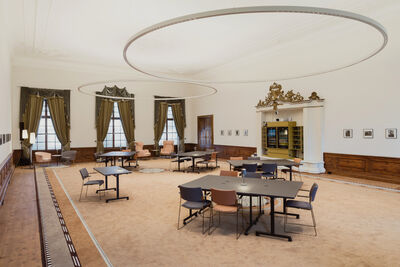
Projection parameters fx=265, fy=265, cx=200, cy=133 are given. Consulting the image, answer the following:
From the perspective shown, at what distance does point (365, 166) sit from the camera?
8688 mm

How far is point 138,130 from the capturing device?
15.3 m

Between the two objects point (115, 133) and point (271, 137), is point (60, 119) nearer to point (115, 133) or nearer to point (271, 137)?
point (115, 133)

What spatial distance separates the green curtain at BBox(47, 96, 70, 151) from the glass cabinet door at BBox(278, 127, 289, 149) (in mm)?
10086

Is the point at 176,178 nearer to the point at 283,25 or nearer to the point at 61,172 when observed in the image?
the point at 61,172

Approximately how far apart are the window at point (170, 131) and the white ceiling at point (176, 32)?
4.08m

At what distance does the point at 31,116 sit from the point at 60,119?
121cm

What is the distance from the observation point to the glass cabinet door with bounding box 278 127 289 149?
35.5 ft

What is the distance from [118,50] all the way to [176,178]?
6426 mm

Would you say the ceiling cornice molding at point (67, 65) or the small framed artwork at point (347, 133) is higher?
the ceiling cornice molding at point (67, 65)

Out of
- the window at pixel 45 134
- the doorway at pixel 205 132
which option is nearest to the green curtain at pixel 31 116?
the window at pixel 45 134

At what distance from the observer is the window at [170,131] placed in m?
16.3

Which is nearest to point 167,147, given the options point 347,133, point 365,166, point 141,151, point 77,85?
point 141,151

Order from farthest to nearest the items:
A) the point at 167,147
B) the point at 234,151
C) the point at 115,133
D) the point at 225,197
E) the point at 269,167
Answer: the point at 167,147 < the point at 115,133 < the point at 234,151 < the point at 269,167 < the point at 225,197

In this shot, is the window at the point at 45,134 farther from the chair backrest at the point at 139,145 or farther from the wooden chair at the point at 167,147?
the wooden chair at the point at 167,147
